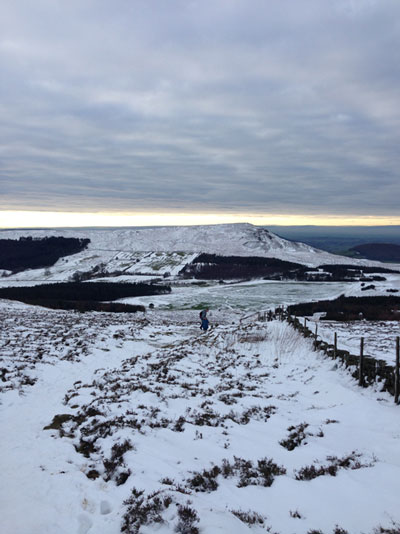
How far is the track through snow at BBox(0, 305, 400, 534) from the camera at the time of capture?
18.3ft

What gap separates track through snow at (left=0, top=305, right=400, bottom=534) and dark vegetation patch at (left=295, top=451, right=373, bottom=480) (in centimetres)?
3

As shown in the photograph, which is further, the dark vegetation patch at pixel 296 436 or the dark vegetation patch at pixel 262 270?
the dark vegetation patch at pixel 262 270

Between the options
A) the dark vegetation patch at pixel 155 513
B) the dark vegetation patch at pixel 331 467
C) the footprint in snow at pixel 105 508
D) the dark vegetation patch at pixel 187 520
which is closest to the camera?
the dark vegetation patch at pixel 187 520

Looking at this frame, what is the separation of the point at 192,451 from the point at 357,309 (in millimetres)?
60467

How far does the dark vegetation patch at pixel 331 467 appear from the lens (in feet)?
22.8

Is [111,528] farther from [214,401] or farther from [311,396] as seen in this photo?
[311,396]

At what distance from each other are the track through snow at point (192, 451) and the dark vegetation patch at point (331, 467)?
0.03 meters

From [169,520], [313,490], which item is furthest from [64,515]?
[313,490]

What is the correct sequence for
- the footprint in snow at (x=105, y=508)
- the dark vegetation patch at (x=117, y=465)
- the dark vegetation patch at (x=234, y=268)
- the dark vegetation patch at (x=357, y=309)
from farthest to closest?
1. the dark vegetation patch at (x=234, y=268)
2. the dark vegetation patch at (x=357, y=309)
3. the dark vegetation patch at (x=117, y=465)
4. the footprint in snow at (x=105, y=508)

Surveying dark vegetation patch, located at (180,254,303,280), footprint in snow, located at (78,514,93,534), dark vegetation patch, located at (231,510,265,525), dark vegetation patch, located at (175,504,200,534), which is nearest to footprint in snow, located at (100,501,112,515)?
footprint in snow, located at (78,514,93,534)

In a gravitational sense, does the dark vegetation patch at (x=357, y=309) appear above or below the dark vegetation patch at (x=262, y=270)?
below

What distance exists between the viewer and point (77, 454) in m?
8.19

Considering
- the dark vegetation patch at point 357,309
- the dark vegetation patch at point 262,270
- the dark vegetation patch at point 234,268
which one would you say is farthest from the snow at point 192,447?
the dark vegetation patch at point 234,268

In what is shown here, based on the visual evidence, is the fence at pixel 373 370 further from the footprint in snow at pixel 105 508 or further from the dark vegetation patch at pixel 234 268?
the dark vegetation patch at pixel 234 268
